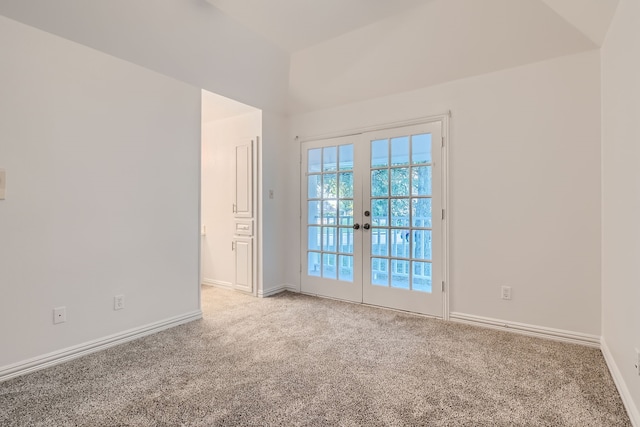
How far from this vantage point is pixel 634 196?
167 cm

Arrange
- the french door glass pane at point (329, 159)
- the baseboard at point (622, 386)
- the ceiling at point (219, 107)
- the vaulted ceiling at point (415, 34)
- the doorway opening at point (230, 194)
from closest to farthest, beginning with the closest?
the baseboard at point (622, 386) → the vaulted ceiling at point (415, 34) → the ceiling at point (219, 107) → the french door glass pane at point (329, 159) → the doorway opening at point (230, 194)

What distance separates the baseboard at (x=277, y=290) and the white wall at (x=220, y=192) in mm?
554

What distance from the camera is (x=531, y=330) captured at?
109 inches

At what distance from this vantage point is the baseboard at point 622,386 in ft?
5.30

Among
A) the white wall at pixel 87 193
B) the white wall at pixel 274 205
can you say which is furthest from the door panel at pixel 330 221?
the white wall at pixel 87 193

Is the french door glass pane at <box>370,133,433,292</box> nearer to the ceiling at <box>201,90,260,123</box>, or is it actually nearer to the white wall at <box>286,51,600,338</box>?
the white wall at <box>286,51,600,338</box>

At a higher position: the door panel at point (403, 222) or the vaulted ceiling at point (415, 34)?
the vaulted ceiling at point (415, 34)

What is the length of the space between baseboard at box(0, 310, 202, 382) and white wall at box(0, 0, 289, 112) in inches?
89.5

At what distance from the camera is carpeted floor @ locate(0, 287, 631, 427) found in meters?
1.69

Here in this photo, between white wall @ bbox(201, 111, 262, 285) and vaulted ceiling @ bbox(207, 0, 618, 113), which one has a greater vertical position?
vaulted ceiling @ bbox(207, 0, 618, 113)

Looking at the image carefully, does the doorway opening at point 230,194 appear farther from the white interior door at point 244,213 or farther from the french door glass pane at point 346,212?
the french door glass pane at point 346,212

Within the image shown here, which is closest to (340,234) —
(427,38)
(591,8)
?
(427,38)

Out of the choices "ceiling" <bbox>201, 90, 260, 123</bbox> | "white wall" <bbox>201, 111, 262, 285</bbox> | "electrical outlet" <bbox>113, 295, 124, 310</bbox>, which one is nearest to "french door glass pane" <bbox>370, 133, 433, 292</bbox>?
"ceiling" <bbox>201, 90, 260, 123</bbox>

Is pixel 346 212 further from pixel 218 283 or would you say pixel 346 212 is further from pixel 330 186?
pixel 218 283
